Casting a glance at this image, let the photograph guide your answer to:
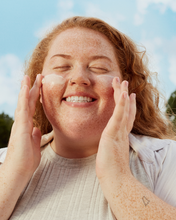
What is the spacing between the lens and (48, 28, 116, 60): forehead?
2.62m

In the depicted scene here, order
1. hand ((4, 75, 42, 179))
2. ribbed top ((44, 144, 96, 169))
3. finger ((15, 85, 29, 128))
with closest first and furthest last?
hand ((4, 75, 42, 179)) < finger ((15, 85, 29, 128)) < ribbed top ((44, 144, 96, 169))

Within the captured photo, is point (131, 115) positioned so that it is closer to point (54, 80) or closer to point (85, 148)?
point (85, 148)

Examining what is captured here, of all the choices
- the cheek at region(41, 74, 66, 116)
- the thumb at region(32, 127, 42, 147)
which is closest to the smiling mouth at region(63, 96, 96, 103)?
the cheek at region(41, 74, 66, 116)

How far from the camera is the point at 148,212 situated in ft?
5.97

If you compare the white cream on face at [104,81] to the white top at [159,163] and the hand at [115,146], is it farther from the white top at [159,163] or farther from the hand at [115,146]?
the white top at [159,163]

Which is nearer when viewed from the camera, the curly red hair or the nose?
the nose

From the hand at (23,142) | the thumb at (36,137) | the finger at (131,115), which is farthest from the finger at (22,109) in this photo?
the finger at (131,115)

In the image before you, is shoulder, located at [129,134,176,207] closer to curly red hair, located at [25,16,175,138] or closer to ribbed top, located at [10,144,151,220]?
ribbed top, located at [10,144,151,220]

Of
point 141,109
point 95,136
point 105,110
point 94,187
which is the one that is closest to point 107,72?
point 105,110

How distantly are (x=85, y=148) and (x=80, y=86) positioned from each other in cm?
68

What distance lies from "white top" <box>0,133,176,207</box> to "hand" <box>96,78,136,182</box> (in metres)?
0.34

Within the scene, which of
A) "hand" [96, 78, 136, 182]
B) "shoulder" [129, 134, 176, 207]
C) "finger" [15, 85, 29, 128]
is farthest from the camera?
"finger" [15, 85, 29, 128]

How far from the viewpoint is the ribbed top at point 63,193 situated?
2.15m

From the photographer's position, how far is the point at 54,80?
259 centimetres
